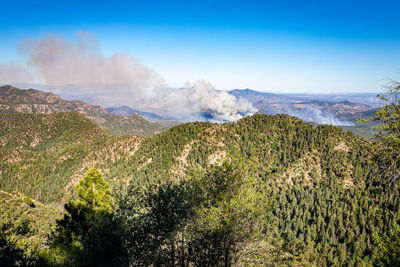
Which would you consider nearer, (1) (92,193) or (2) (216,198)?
(2) (216,198)

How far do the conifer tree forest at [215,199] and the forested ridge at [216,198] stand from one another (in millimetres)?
160

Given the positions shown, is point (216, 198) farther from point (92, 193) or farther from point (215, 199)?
point (92, 193)

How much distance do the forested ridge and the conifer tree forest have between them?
0.53ft

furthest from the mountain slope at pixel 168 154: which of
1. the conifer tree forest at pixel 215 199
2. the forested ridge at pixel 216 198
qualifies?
the conifer tree forest at pixel 215 199

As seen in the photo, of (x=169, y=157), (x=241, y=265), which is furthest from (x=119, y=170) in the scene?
(x=241, y=265)

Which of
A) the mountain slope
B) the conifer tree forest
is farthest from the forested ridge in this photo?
the mountain slope

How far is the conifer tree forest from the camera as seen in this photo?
15242mm

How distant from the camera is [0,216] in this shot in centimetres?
5497

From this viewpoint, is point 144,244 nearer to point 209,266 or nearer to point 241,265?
point 209,266

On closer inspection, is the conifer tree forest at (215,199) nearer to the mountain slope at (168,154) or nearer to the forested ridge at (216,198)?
the forested ridge at (216,198)

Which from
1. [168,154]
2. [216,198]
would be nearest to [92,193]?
[216,198]

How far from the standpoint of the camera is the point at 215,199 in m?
16.3

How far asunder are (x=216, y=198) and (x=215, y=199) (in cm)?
38

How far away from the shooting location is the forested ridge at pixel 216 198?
52.0 ft
